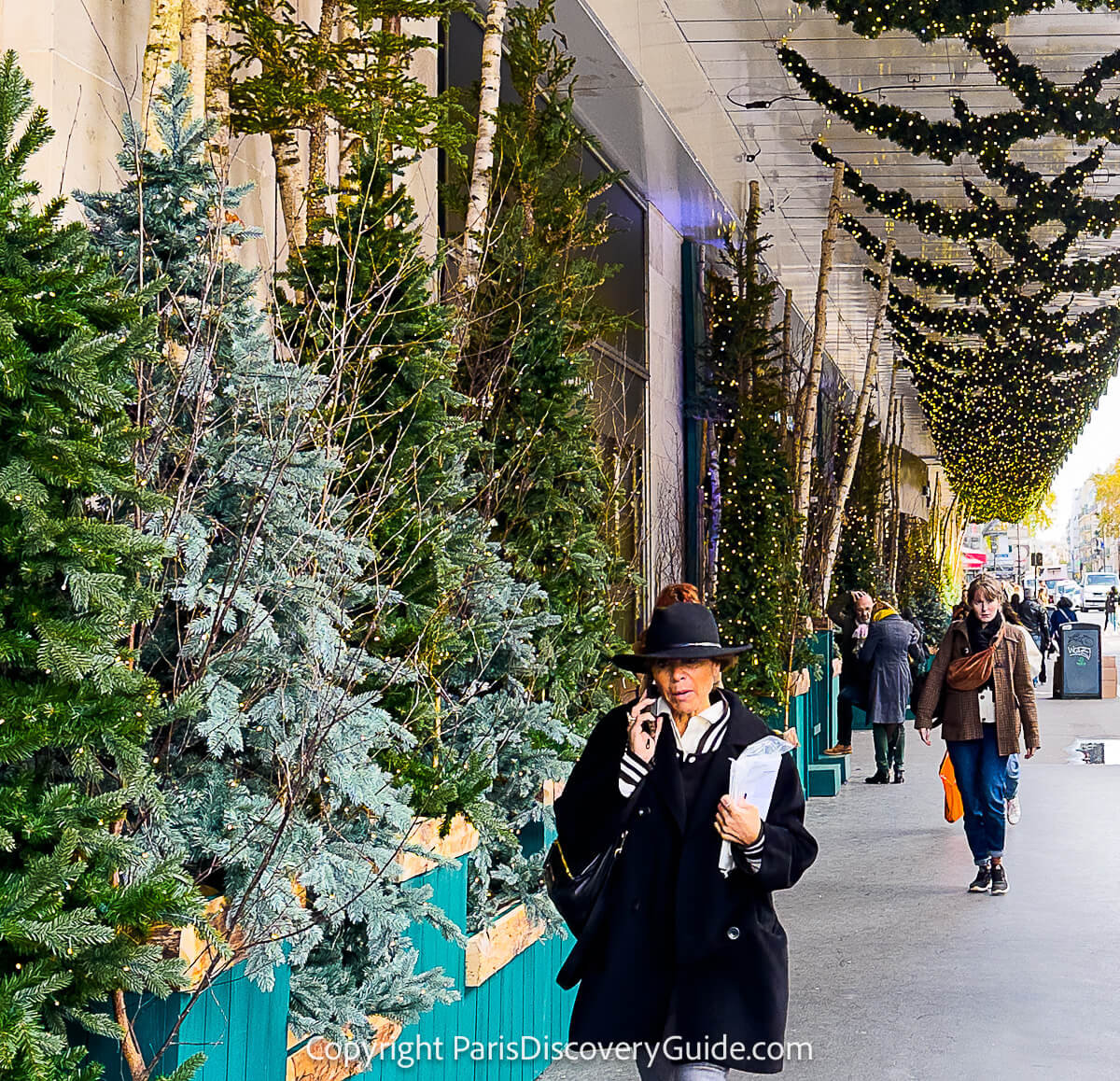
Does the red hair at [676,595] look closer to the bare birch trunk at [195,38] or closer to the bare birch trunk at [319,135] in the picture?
the bare birch trunk at [319,135]

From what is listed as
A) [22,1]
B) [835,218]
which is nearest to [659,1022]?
[22,1]

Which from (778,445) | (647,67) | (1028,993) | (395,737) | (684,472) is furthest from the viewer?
(684,472)

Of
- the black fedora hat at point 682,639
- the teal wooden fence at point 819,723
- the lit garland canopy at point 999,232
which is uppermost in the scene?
the lit garland canopy at point 999,232

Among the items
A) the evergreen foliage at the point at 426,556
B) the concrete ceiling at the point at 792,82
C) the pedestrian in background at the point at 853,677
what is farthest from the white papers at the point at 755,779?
the pedestrian in background at the point at 853,677

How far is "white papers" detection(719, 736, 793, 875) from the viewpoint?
3.60 metres

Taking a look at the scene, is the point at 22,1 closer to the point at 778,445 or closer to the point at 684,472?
the point at 778,445

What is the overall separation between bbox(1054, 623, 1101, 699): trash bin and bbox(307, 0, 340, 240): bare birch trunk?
20.8 m

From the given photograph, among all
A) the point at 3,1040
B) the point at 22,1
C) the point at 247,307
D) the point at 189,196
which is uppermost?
the point at 22,1

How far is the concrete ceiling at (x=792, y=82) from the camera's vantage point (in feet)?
43.7

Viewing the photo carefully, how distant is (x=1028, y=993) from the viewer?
662 cm

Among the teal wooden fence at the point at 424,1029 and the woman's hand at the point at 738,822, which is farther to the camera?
the woman's hand at the point at 738,822

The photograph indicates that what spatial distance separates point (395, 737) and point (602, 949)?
1.01 m

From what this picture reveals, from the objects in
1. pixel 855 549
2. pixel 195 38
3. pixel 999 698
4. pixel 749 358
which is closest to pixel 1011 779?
pixel 999 698

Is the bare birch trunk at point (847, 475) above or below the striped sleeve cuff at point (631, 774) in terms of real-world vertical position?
above
